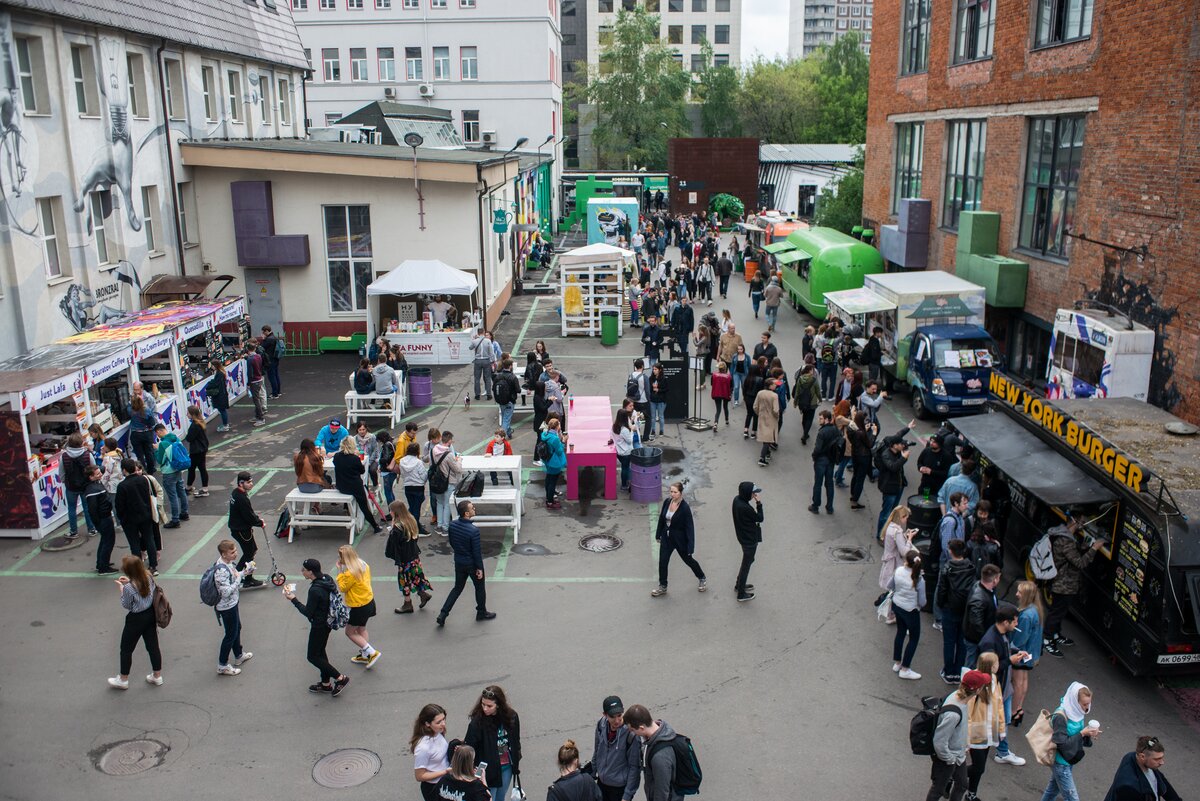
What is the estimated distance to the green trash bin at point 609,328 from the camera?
25578 millimetres

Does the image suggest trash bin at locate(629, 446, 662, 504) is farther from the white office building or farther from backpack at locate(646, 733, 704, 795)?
the white office building

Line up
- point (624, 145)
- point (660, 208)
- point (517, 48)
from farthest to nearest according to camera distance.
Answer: point (624, 145)
point (660, 208)
point (517, 48)

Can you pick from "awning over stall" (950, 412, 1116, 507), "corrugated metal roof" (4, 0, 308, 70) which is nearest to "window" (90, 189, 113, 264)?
"corrugated metal roof" (4, 0, 308, 70)

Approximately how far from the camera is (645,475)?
14625mm

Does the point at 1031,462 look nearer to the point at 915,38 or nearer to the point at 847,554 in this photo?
the point at 847,554

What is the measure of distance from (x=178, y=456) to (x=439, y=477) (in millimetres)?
3693

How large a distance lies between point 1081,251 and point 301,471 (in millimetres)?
14711

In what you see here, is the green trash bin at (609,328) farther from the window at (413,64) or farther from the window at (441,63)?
the window at (413,64)

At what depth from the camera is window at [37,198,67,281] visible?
18.1 meters

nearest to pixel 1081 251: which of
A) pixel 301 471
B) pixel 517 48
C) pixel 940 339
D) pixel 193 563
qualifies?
pixel 940 339

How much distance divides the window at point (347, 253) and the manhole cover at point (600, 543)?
1364 cm

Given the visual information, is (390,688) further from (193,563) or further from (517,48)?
(517,48)

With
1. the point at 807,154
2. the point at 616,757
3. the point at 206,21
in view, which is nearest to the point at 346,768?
the point at 616,757

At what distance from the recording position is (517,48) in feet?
165
